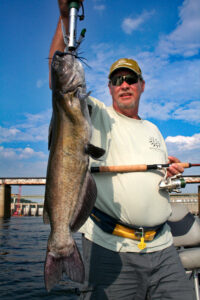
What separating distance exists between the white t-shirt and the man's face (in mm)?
203

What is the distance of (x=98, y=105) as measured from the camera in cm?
332

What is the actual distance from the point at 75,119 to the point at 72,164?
1.43ft

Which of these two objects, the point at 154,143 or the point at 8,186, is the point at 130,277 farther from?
the point at 8,186

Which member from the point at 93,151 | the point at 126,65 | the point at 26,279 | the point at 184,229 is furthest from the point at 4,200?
the point at 93,151

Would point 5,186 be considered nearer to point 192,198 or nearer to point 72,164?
point 72,164

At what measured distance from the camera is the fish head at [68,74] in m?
2.32

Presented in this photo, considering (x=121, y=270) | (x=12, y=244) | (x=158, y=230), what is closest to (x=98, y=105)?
(x=158, y=230)

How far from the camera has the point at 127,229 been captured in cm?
294

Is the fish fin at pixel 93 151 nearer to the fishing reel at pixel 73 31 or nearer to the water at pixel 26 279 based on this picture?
the fishing reel at pixel 73 31

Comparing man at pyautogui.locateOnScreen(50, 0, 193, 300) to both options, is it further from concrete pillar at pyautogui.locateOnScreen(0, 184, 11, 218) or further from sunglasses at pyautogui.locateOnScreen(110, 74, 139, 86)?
concrete pillar at pyautogui.locateOnScreen(0, 184, 11, 218)

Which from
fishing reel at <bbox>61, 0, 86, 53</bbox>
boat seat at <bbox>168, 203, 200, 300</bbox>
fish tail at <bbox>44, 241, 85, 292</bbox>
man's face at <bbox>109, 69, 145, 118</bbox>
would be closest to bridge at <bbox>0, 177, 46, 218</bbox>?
boat seat at <bbox>168, 203, 200, 300</bbox>

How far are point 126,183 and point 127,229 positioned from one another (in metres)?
0.57

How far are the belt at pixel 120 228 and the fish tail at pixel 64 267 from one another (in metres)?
0.69

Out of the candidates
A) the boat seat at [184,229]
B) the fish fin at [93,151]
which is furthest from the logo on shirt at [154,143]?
the boat seat at [184,229]
